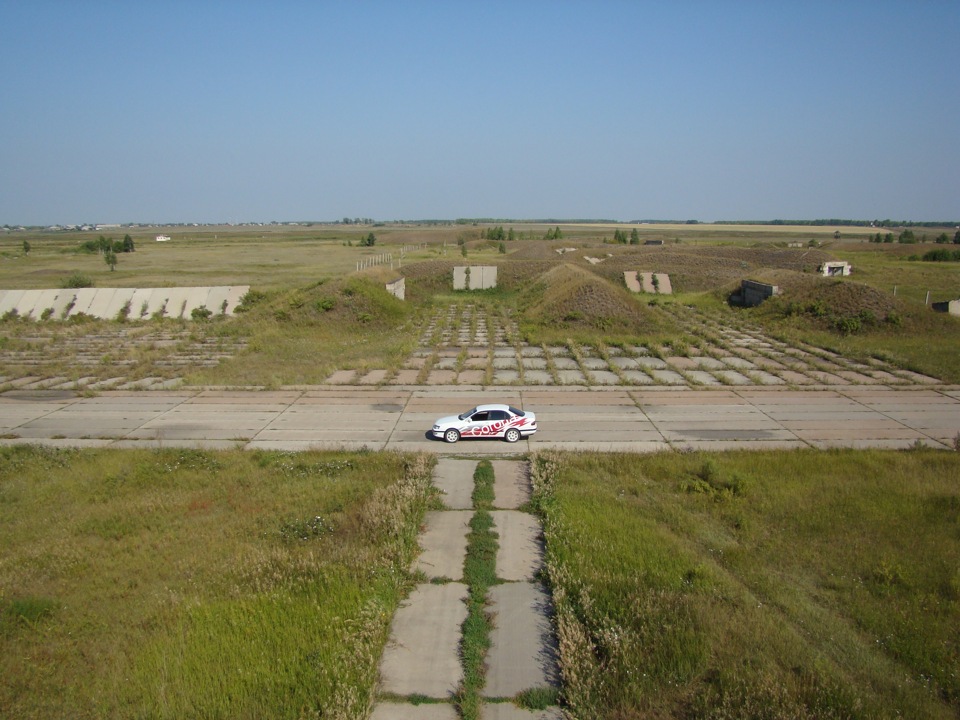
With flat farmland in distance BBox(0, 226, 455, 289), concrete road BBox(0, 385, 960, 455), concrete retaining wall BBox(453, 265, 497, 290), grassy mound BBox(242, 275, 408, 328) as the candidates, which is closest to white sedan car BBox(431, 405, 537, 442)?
concrete road BBox(0, 385, 960, 455)

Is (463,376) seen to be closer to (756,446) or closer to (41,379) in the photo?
(756,446)

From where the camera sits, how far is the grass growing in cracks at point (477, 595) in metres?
9.76

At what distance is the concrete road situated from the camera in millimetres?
21781

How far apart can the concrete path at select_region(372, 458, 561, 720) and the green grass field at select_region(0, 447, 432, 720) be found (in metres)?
0.43

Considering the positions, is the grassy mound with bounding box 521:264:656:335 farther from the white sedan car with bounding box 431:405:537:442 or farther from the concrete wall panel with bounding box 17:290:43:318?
the concrete wall panel with bounding box 17:290:43:318

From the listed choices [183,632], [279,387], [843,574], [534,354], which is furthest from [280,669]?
[534,354]

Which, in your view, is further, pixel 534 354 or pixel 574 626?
pixel 534 354

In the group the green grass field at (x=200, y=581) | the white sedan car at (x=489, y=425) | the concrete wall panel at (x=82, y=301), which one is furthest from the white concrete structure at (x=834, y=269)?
the concrete wall panel at (x=82, y=301)

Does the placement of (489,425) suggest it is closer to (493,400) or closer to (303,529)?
(493,400)

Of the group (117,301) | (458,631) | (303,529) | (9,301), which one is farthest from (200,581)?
(9,301)

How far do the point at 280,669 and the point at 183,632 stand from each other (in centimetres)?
216

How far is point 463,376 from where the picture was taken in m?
30.3

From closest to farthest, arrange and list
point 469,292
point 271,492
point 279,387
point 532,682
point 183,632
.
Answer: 1. point 532,682
2. point 183,632
3. point 271,492
4. point 279,387
5. point 469,292

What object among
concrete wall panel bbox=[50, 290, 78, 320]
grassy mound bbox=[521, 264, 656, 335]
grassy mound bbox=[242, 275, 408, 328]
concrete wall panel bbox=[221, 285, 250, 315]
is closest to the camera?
grassy mound bbox=[521, 264, 656, 335]
